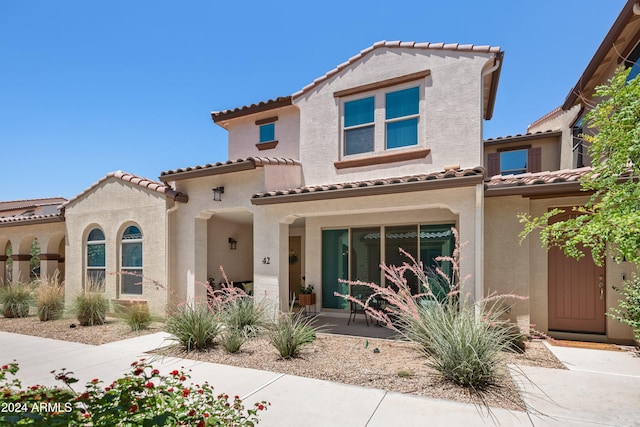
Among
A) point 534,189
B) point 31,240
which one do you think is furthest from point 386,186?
point 31,240

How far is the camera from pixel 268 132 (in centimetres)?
1296

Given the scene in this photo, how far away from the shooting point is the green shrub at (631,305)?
6977 millimetres

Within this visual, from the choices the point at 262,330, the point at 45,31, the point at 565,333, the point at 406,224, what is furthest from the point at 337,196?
the point at 45,31

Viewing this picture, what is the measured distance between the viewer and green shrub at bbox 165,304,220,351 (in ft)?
24.5

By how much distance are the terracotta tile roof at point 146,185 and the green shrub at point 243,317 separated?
4316 mm

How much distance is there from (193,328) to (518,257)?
8018 millimetres

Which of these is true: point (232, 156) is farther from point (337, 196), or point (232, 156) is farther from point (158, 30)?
point (337, 196)

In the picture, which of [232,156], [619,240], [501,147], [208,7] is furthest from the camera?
[501,147]

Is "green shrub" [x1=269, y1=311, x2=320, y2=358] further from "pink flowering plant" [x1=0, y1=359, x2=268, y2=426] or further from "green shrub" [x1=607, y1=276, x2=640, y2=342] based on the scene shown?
"green shrub" [x1=607, y1=276, x2=640, y2=342]

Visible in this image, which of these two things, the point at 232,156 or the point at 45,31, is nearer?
the point at 45,31

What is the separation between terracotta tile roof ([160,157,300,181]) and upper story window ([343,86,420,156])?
2.07 m

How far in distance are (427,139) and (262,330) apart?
6695 millimetres

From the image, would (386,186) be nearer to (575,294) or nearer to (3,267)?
(575,294)

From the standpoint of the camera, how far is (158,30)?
11156 mm
